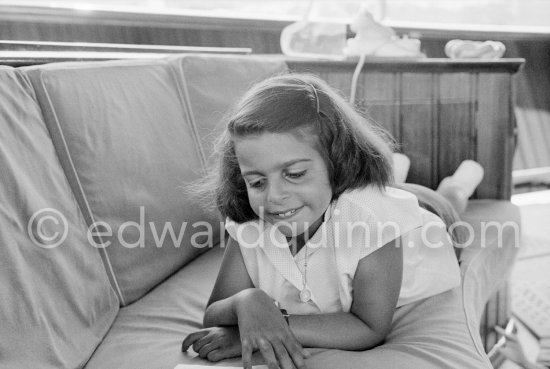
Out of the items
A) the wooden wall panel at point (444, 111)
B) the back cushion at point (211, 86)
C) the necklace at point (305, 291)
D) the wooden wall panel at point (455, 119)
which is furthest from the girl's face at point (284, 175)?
the wooden wall panel at point (455, 119)

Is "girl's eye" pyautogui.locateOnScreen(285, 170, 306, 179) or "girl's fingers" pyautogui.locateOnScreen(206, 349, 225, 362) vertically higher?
"girl's eye" pyautogui.locateOnScreen(285, 170, 306, 179)

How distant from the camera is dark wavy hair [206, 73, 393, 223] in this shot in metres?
1.05

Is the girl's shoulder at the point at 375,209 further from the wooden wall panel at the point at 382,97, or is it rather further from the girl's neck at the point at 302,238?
the wooden wall panel at the point at 382,97

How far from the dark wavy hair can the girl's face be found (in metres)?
0.02

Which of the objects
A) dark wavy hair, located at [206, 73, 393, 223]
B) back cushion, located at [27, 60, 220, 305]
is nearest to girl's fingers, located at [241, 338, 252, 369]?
dark wavy hair, located at [206, 73, 393, 223]

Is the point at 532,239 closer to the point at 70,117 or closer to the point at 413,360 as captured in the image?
the point at 413,360

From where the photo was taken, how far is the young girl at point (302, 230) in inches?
40.4

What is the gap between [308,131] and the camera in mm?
1057

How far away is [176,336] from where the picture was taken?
1.13 meters

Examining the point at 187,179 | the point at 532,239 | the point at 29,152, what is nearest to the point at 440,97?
the point at 532,239

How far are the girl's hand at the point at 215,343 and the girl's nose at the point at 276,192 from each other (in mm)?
236

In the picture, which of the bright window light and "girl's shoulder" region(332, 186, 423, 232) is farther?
the bright window light

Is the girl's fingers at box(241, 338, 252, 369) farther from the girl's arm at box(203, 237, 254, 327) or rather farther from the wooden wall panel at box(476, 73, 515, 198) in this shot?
the wooden wall panel at box(476, 73, 515, 198)

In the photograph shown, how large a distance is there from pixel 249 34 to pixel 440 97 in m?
0.95
